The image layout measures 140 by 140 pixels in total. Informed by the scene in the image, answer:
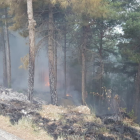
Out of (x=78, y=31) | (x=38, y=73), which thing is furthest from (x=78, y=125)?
(x=38, y=73)

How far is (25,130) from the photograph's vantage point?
502 centimetres

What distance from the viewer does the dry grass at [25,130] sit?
4.60 meters

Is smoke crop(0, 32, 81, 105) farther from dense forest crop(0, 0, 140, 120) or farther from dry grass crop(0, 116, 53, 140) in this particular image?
dry grass crop(0, 116, 53, 140)

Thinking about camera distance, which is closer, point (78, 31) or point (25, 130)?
point (25, 130)

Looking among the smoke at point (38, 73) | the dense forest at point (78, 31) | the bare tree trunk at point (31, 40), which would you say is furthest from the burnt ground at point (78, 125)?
the smoke at point (38, 73)

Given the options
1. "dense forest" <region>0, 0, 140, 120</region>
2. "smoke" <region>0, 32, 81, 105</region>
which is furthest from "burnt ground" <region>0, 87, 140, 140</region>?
"smoke" <region>0, 32, 81, 105</region>

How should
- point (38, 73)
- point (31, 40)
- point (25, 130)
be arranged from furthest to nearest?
point (38, 73), point (31, 40), point (25, 130)

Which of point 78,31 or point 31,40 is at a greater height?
point 78,31

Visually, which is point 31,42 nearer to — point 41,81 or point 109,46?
point 109,46

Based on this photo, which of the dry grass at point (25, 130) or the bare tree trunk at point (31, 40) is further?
the bare tree trunk at point (31, 40)

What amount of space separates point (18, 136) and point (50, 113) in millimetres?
2091

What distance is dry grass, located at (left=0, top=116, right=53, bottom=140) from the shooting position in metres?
4.60

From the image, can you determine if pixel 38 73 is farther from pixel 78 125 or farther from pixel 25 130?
pixel 25 130

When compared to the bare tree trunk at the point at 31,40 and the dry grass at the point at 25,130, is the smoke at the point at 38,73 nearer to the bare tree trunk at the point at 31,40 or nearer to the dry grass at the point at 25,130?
the bare tree trunk at the point at 31,40
